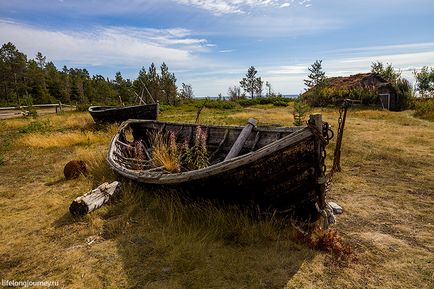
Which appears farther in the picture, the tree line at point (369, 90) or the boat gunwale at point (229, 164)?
the tree line at point (369, 90)

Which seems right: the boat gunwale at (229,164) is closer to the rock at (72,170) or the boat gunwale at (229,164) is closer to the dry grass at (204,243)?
the dry grass at (204,243)

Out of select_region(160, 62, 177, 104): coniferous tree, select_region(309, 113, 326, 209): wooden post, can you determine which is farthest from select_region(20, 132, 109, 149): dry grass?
select_region(160, 62, 177, 104): coniferous tree

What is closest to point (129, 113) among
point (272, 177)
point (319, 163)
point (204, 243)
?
point (204, 243)

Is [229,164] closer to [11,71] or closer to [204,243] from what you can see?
[204,243]

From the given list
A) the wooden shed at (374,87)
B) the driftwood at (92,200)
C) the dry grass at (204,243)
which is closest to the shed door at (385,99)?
the wooden shed at (374,87)

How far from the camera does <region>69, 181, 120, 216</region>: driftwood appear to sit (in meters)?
5.40

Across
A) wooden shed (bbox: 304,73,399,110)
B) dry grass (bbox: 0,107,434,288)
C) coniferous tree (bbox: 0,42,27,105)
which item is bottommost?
dry grass (bbox: 0,107,434,288)

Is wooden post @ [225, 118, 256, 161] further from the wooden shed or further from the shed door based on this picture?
the shed door

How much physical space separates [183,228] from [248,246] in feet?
3.32

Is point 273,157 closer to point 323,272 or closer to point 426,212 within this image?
point 323,272

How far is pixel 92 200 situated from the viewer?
5605 mm

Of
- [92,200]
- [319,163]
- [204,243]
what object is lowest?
→ [204,243]

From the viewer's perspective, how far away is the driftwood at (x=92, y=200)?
17.7ft

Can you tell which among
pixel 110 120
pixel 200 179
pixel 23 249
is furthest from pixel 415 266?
pixel 110 120
